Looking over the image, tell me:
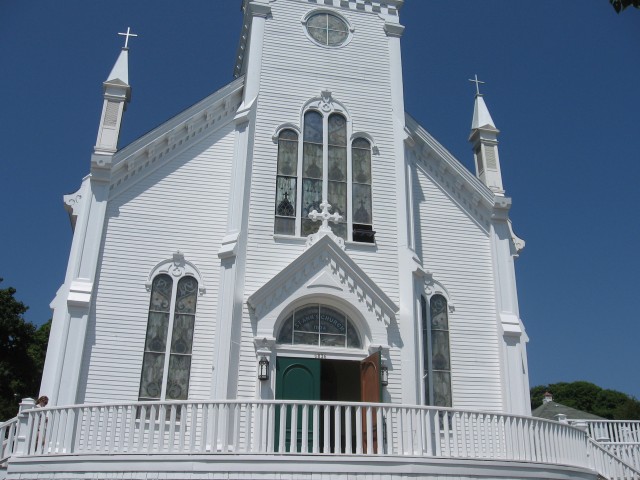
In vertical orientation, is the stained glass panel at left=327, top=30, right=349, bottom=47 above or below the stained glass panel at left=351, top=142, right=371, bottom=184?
above

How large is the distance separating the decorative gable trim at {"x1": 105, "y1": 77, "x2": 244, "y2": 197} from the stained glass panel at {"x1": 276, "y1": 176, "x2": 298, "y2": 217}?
2709 millimetres

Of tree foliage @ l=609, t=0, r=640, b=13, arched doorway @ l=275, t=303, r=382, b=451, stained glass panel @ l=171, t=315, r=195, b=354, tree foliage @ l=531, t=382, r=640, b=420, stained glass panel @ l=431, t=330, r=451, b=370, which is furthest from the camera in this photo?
tree foliage @ l=531, t=382, r=640, b=420

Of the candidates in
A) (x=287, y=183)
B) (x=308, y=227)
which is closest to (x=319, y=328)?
(x=308, y=227)

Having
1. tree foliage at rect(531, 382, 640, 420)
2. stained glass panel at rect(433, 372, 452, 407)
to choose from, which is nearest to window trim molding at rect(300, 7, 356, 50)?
stained glass panel at rect(433, 372, 452, 407)

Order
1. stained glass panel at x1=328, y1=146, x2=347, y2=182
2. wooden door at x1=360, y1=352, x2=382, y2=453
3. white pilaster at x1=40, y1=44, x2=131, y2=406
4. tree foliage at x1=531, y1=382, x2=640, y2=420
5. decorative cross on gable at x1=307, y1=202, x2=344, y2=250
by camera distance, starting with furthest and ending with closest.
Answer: tree foliage at x1=531, y1=382, x2=640, y2=420 < stained glass panel at x1=328, y1=146, x2=347, y2=182 < decorative cross on gable at x1=307, y1=202, x2=344, y2=250 < wooden door at x1=360, y1=352, x2=382, y2=453 < white pilaster at x1=40, y1=44, x2=131, y2=406

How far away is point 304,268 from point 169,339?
3873mm

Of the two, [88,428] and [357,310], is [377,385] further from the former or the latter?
[88,428]

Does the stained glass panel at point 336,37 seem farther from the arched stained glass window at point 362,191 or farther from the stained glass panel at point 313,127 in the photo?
the arched stained glass window at point 362,191

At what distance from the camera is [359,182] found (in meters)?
19.2

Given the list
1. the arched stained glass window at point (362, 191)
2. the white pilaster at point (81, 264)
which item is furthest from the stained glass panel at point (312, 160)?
the white pilaster at point (81, 264)

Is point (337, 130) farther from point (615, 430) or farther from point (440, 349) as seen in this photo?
point (615, 430)

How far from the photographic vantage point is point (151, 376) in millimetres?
16188

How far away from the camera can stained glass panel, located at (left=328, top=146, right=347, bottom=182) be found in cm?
1914

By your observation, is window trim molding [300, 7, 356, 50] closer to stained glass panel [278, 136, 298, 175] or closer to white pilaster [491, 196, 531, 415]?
stained glass panel [278, 136, 298, 175]
